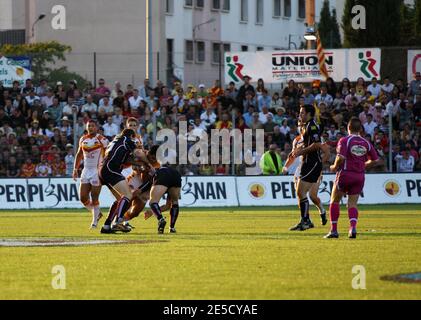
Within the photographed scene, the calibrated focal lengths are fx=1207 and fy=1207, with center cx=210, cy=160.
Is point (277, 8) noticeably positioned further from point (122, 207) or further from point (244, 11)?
point (122, 207)

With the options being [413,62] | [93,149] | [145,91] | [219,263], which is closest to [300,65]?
[413,62]

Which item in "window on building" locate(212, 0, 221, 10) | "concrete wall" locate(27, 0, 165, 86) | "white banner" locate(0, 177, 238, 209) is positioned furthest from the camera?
"window on building" locate(212, 0, 221, 10)

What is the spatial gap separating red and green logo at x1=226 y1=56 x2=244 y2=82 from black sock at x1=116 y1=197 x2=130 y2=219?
63.7 ft

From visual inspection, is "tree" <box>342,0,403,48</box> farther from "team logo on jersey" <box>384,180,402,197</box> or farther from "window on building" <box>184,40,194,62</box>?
"team logo on jersey" <box>384,180,402,197</box>

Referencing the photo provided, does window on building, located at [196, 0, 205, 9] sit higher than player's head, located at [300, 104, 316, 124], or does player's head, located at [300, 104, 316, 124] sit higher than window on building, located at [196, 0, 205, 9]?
window on building, located at [196, 0, 205, 9]

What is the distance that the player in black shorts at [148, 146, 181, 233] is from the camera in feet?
74.1

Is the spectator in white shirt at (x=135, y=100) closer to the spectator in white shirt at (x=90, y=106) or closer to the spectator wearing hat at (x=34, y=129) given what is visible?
the spectator in white shirt at (x=90, y=106)

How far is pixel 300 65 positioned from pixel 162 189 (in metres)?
19.3

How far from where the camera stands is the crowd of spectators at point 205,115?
35.6 meters

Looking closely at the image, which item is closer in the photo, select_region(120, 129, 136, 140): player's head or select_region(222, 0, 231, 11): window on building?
select_region(120, 129, 136, 140): player's head

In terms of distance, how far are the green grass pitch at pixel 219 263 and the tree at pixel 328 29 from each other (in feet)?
160

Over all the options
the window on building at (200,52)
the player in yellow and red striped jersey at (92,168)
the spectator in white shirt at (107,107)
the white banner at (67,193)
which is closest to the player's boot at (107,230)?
the player in yellow and red striped jersey at (92,168)

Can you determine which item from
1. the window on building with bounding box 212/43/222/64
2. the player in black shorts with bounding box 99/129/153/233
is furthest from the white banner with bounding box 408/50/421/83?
the window on building with bounding box 212/43/222/64

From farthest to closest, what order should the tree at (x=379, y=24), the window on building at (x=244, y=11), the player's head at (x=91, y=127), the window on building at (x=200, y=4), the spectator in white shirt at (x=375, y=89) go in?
the window on building at (x=244, y=11) → the window on building at (x=200, y=4) → the tree at (x=379, y=24) → the spectator in white shirt at (x=375, y=89) → the player's head at (x=91, y=127)
